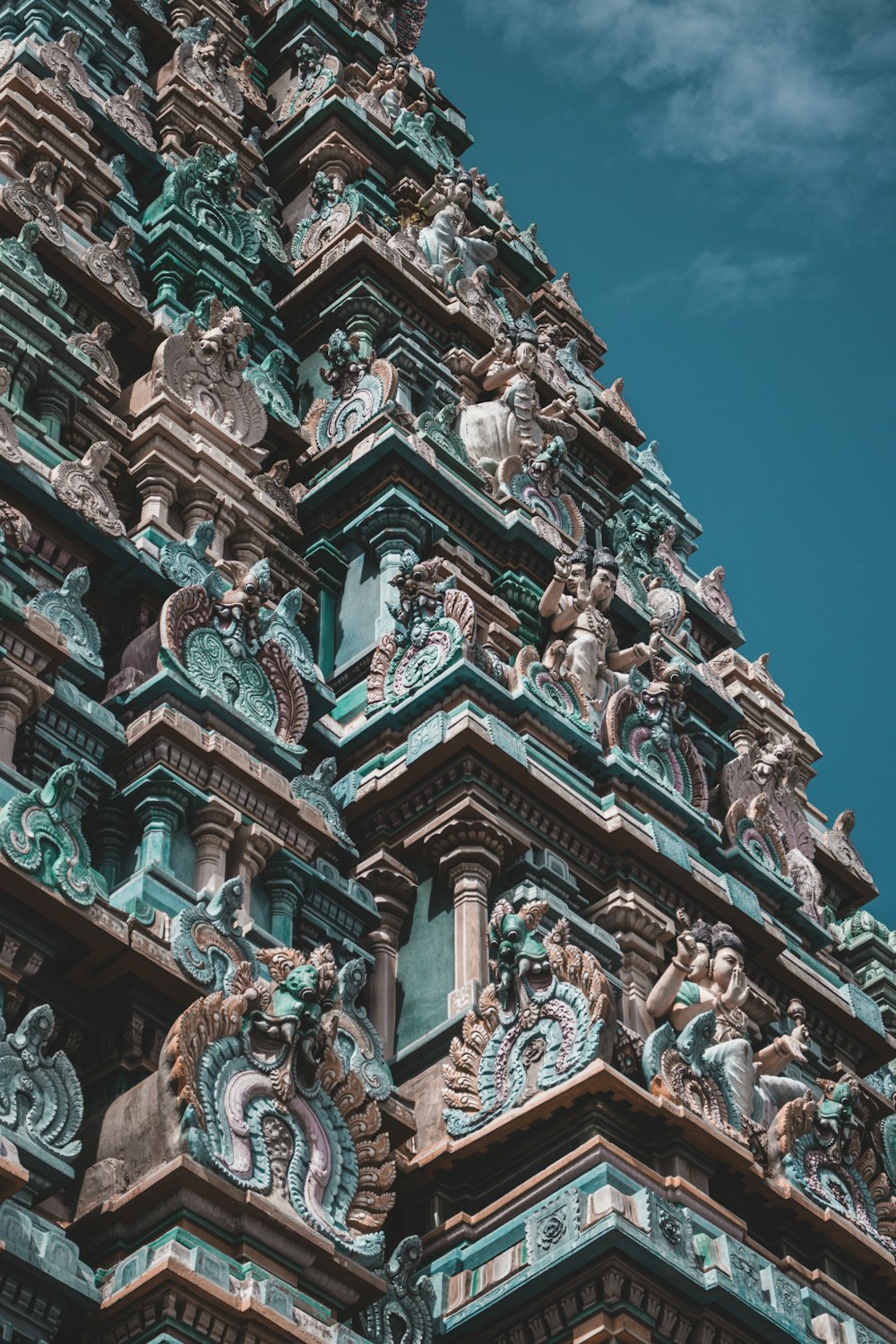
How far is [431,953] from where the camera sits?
18.8 meters

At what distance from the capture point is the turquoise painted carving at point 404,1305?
14.8 metres

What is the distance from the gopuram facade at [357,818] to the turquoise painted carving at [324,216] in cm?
10

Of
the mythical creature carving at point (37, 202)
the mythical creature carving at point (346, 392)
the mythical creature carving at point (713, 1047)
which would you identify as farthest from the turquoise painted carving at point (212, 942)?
the mythical creature carving at point (346, 392)

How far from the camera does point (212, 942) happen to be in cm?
1535

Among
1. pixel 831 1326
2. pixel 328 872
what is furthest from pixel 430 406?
pixel 831 1326

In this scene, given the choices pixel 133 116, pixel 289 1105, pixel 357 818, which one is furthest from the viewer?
pixel 133 116

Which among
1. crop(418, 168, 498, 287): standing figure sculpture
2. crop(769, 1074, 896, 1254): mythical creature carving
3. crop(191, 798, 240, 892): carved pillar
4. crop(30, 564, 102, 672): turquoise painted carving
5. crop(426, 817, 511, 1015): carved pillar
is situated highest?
crop(418, 168, 498, 287): standing figure sculpture

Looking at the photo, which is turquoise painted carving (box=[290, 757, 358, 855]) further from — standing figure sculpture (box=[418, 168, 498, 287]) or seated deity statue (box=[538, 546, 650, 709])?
standing figure sculpture (box=[418, 168, 498, 287])

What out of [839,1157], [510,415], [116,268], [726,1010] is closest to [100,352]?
[116,268]

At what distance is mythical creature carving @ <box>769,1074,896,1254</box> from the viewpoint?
18219 mm

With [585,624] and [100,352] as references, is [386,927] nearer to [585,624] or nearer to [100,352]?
[585,624]

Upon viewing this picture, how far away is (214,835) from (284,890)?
33.9 inches

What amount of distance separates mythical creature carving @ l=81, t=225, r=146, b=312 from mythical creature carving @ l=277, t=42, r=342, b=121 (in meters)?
8.18

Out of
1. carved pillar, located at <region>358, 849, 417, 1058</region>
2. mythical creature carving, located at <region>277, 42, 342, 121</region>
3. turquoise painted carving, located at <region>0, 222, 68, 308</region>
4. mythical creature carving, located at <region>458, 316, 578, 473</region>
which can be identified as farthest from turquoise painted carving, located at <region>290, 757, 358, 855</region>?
mythical creature carving, located at <region>277, 42, 342, 121</region>
